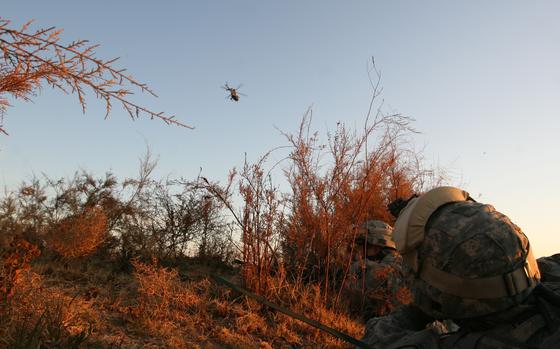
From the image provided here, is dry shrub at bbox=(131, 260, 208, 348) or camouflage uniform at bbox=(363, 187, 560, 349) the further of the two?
dry shrub at bbox=(131, 260, 208, 348)

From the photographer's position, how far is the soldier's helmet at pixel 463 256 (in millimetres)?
1767

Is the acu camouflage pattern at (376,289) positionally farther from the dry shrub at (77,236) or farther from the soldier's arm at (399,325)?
the dry shrub at (77,236)

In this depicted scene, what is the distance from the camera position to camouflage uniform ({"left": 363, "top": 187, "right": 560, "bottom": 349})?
5.73 ft

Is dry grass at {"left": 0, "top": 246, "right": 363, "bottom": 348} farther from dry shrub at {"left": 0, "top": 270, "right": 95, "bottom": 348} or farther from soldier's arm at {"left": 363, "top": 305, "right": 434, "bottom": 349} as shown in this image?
soldier's arm at {"left": 363, "top": 305, "right": 434, "bottom": 349}

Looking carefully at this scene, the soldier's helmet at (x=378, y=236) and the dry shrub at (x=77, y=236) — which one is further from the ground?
the soldier's helmet at (x=378, y=236)

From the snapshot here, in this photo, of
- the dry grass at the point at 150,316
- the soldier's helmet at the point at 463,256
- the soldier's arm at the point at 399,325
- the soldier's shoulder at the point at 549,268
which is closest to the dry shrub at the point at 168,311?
the dry grass at the point at 150,316

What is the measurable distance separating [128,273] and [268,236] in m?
2.71

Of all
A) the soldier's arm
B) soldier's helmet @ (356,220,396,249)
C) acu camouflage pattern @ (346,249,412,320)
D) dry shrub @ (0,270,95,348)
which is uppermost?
soldier's helmet @ (356,220,396,249)

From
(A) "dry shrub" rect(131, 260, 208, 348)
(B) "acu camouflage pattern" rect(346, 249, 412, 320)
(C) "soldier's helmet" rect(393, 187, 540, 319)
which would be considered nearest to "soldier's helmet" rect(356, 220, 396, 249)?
(B) "acu camouflage pattern" rect(346, 249, 412, 320)

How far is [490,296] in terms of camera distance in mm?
1761

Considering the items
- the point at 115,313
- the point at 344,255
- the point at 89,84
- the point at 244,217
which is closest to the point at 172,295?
the point at 115,313

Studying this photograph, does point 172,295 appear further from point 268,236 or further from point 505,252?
point 505,252

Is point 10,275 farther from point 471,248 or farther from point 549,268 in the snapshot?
point 549,268

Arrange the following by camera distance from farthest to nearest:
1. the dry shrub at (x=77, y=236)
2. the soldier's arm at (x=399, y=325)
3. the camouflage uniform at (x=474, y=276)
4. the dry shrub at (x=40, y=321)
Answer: the dry shrub at (x=77, y=236) < the dry shrub at (x=40, y=321) < the soldier's arm at (x=399, y=325) < the camouflage uniform at (x=474, y=276)
